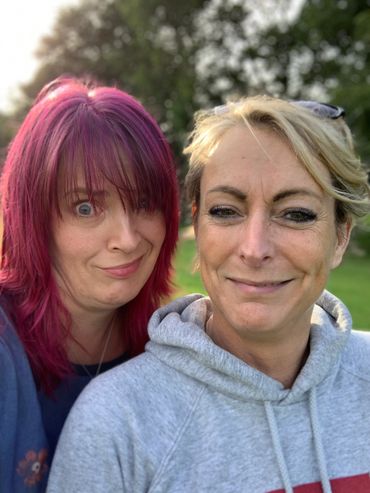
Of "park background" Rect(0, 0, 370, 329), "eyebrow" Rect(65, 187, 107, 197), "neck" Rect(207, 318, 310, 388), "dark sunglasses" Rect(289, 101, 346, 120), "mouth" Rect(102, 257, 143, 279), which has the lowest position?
"neck" Rect(207, 318, 310, 388)

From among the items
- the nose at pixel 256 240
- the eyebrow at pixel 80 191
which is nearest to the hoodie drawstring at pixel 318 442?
the nose at pixel 256 240

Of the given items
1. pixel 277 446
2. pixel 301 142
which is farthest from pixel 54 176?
pixel 277 446

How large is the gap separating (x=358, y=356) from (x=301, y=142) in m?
0.81

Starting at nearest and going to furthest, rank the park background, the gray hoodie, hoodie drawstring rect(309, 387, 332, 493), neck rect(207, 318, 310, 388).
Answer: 1. the gray hoodie
2. hoodie drawstring rect(309, 387, 332, 493)
3. neck rect(207, 318, 310, 388)
4. the park background

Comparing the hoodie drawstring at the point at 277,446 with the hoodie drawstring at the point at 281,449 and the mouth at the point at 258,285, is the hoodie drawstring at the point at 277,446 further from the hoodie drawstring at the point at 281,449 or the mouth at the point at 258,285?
the mouth at the point at 258,285

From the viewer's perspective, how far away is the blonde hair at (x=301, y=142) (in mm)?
1846

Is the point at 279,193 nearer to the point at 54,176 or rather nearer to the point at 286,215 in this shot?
the point at 286,215

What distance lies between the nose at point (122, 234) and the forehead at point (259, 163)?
0.37m

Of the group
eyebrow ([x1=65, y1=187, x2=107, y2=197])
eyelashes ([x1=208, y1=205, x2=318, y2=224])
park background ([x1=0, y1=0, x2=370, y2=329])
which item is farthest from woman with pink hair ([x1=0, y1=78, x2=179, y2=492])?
park background ([x1=0, y1=0, x2=370, y2=329])

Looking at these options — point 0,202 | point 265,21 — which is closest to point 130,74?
point 265,21

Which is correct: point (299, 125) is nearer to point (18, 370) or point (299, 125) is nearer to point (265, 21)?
point (18, 370)

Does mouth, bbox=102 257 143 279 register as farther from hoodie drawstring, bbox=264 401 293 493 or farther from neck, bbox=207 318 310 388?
hoodie drawstring, bbox=264 401 293 493

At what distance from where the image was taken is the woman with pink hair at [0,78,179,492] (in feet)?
6.69

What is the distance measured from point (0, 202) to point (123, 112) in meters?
0.60
